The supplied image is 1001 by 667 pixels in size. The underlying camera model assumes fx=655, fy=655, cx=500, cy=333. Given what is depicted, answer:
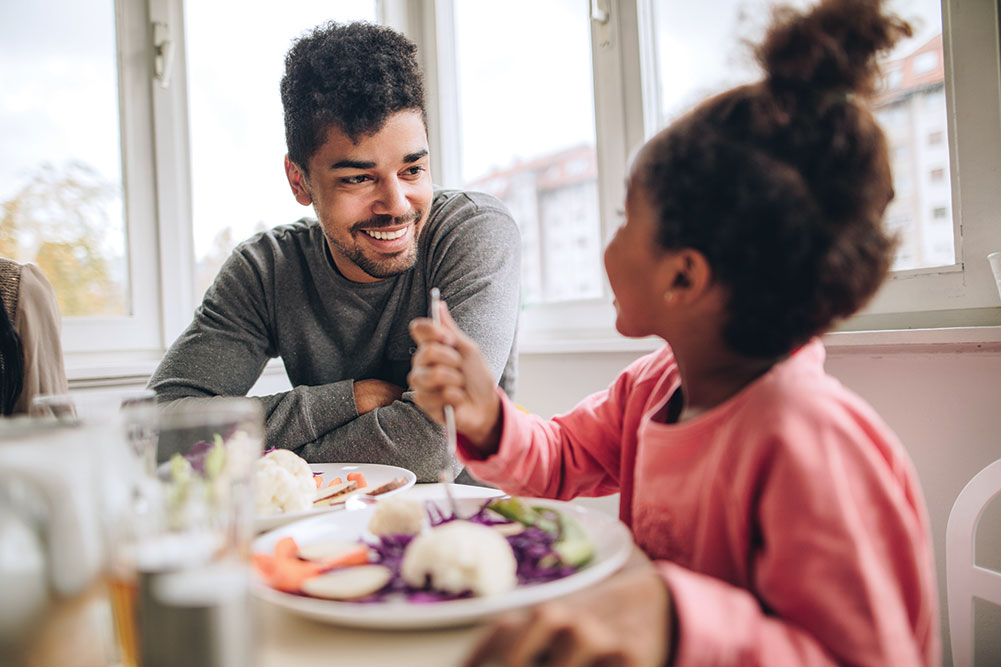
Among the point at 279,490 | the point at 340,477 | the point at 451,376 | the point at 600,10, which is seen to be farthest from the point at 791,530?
the point at 600,10

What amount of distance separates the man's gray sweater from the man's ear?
10 centimetres

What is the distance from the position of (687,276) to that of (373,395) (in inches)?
36.0

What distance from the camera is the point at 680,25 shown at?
1.99 m

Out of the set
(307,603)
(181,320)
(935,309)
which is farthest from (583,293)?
(307,603)

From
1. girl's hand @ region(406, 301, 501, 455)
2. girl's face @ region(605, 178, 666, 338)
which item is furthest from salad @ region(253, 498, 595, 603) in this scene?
girl's face @ region(605, 178, 666, 338)

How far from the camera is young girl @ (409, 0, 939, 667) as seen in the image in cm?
47

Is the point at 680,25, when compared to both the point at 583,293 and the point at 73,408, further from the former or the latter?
the point at 73,408

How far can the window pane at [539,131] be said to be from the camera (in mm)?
2328

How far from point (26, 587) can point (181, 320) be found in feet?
6.81

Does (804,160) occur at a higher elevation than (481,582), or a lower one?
higher

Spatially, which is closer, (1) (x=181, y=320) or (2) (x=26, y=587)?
(2) (x=26, y=587)

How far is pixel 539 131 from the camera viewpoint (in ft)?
8.22

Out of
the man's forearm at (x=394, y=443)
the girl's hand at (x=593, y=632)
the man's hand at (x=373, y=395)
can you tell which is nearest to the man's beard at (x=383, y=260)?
the man's hand at (x=373, y=395)

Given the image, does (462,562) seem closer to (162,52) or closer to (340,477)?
(340,477)
